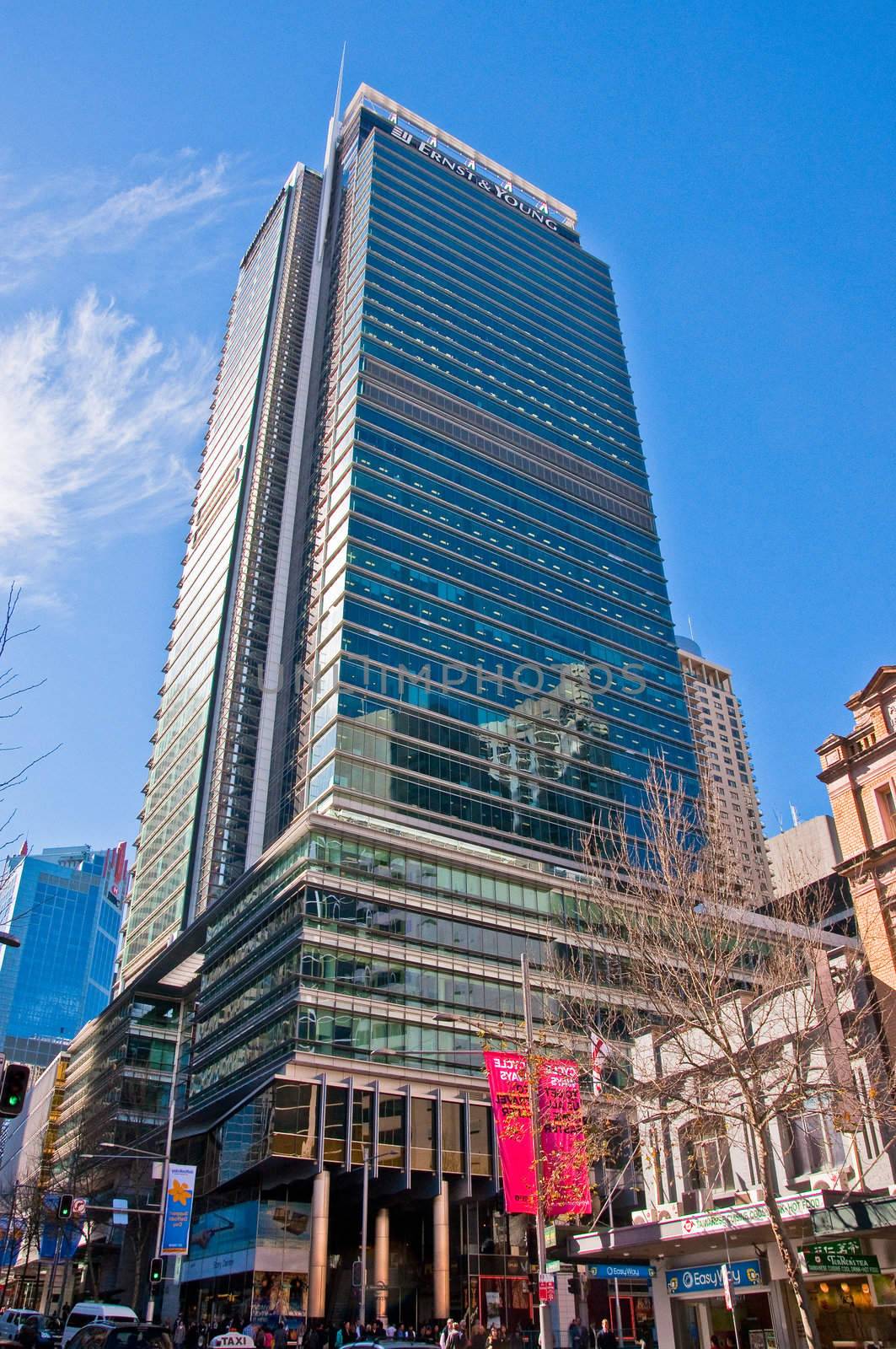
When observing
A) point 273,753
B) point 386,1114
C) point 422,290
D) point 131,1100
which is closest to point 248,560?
point 273,753

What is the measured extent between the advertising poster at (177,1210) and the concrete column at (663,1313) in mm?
19597

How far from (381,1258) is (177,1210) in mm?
23116

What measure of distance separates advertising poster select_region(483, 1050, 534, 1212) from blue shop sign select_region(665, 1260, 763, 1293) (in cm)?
448

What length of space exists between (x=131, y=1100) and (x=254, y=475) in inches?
2697

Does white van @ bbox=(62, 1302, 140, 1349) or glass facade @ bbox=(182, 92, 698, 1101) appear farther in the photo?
glass facade @ bbox=(182, 92, 698, 1101)

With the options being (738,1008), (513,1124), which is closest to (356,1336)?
(513,1124)

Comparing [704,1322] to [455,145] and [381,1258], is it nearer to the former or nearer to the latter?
[381,1258]

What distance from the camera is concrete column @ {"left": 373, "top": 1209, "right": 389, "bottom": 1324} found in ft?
191

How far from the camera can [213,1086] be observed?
72.7 meters

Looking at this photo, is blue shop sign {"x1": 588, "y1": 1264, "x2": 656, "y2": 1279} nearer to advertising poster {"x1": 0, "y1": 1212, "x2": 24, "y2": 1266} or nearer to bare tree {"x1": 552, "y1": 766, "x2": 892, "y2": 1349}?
bare tree {"x1": 552, "y1": 766, "x2": 892, "y2": 1349}

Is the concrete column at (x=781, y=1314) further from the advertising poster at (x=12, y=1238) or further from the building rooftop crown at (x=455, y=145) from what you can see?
the building rooftop crown at (x=455, y=145)

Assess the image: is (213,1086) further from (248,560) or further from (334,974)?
(248,560)

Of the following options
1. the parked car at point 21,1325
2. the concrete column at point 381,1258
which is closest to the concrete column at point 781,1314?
the parked car at point 21,1325

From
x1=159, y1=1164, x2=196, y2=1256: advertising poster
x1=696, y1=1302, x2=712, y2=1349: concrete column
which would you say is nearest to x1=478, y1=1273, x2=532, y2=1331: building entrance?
x1=159, y1=1164, x2=196, y2=1256: advertising poster
